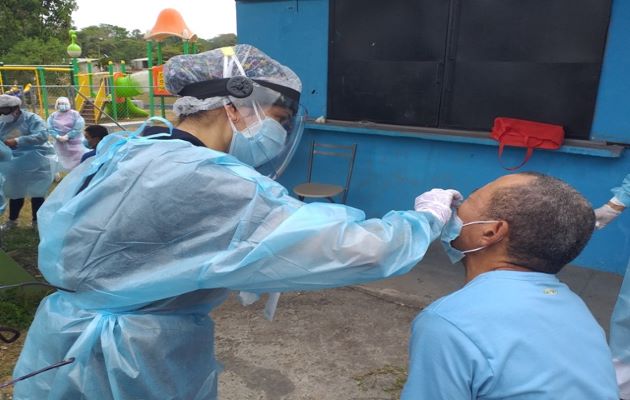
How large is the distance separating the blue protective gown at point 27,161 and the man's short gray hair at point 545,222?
20.5 ft

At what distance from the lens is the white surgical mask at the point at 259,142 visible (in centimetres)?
149

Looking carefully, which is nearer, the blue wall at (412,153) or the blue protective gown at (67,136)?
the blue wall at (412,153)

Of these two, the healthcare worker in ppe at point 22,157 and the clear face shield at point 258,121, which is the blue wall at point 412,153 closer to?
the healthcare worker in ppe at point 22,157

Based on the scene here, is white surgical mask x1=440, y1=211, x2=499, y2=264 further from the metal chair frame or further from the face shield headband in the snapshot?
the metal chair frame

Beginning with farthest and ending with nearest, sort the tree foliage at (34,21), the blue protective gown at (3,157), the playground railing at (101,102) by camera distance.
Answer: the tree foliage at (34,21) < the playground railing at (101,102) < the blue protective gown at (3,157)

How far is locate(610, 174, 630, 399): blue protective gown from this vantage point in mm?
2479

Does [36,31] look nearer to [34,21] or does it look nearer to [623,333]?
[34,21]

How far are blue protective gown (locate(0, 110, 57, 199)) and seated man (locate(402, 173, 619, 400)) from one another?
616 cm

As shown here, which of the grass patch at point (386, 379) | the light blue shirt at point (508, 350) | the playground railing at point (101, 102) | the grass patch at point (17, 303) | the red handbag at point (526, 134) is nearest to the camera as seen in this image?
the light blue shirt at point (508, 350)

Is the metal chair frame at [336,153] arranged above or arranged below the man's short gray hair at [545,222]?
below

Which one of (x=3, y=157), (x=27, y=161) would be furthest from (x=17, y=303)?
(x=27, y=161)

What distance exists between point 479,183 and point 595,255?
3.63 ft

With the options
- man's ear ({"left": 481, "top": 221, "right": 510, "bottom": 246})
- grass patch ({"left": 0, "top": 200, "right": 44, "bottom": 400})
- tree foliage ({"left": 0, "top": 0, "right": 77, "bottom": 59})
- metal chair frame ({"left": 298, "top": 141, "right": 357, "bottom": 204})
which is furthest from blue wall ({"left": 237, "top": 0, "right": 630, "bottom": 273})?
tree foliage ({"left": 0, "top": 0, "right": 77, "bottom": 59})

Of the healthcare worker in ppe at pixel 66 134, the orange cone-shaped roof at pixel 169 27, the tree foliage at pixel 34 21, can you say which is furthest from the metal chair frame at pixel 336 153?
the tree foliage at pixel 34 21
